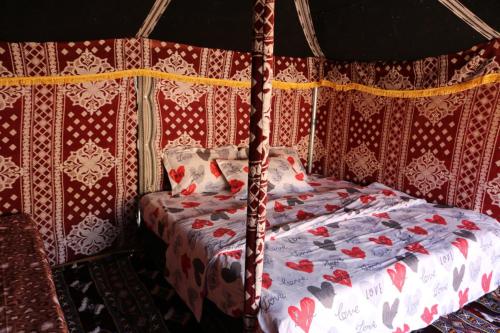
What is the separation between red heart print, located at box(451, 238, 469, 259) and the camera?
88.4 inches

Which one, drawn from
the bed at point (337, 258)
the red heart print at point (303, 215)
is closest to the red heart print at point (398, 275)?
the bed at point (337, 258)

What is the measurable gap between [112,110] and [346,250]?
2024mm

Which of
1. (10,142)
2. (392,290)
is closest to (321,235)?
(392,290)

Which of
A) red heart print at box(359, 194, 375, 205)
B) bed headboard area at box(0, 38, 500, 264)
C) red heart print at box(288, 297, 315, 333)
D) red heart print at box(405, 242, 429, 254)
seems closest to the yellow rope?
bed headboard area at box(0, 38, 500, 264)

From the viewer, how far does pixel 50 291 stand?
176cm

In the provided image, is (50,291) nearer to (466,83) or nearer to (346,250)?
(346,250)

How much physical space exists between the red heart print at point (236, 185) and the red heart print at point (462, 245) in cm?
158

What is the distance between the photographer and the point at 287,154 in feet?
12.2

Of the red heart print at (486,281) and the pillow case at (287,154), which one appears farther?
the pillow case at (287,154)

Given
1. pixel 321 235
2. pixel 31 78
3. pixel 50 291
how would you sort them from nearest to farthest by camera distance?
1. pixel 50 291
2. pixel 321 235
3. pixel 31 78

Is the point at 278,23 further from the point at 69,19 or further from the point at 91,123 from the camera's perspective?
the point at 91,123

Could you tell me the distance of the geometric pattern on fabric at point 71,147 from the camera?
2.63m

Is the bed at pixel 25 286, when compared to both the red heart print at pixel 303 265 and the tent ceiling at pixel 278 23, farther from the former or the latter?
the tent ceiling at pixel 278 23

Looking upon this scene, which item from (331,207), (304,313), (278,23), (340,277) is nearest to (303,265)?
(340,277)
